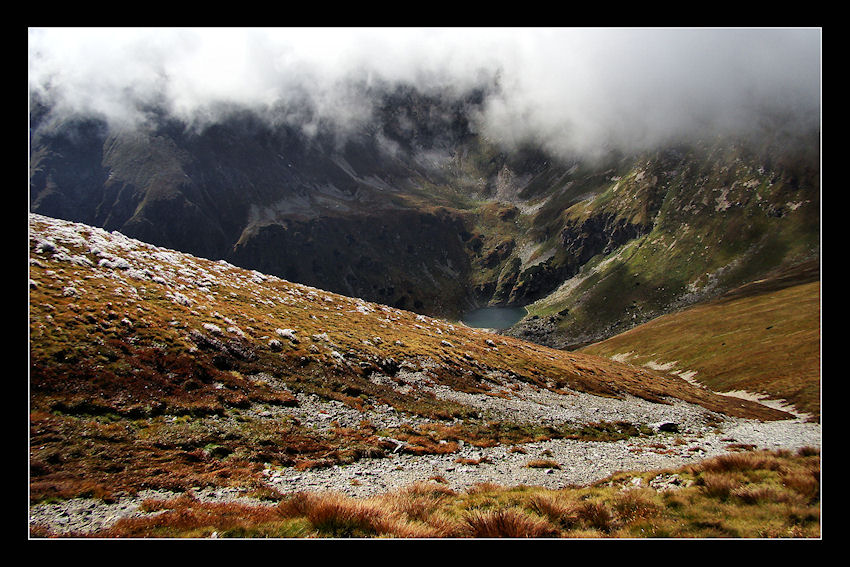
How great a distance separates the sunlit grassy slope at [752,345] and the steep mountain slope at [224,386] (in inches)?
1505

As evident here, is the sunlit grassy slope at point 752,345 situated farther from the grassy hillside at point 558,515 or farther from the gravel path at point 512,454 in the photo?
the grassy hillside at point 558,515

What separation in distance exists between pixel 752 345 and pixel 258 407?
117 m

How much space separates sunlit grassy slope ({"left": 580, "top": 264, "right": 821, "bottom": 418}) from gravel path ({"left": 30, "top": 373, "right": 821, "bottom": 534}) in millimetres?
35957

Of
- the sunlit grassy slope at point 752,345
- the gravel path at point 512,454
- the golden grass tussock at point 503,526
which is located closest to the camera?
the golden grass tussock at point 503,526

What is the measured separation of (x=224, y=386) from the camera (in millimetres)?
21516

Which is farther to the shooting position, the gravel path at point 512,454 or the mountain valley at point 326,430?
the gravel path at point 512,454

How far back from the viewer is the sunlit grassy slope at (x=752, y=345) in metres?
66.8

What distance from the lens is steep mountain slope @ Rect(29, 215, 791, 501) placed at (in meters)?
14.8

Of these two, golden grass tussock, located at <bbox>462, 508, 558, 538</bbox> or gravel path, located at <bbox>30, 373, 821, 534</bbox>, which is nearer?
golden grass tussock, located at <bbox>462, 508, 558, 538</bbox>

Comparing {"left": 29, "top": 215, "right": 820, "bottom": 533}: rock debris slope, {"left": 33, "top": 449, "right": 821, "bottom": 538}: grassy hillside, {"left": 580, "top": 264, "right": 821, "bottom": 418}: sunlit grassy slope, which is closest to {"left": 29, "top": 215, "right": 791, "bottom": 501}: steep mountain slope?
{"left": 29, "top": 215, "right": 820, "bottom": 533}: rock debris slope

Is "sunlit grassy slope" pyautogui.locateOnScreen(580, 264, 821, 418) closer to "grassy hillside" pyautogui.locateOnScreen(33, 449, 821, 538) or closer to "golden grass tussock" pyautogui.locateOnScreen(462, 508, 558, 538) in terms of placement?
"grassy hillside" pyautogui.locateOnScreen(33, 449, 821, 538)

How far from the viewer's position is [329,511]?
8.08m

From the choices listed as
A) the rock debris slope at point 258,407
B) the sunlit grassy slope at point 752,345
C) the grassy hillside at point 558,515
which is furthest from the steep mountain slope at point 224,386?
the sunlit grassy slope at point 752,345
